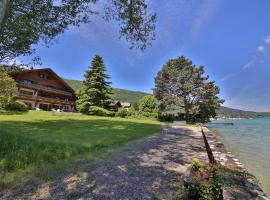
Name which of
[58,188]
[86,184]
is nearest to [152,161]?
[86,184]

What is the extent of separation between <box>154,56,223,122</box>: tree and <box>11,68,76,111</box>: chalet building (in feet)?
75.3

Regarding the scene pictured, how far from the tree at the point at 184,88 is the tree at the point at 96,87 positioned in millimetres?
9567

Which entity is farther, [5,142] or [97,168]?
[5,142]

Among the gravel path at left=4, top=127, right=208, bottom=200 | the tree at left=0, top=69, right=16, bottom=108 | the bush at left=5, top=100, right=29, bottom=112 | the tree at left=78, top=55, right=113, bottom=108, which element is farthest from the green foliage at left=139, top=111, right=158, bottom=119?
the gravel path at left=4, top=127, right=208, bottom=200

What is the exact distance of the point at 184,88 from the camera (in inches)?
1380

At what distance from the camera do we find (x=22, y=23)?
33.4 ft

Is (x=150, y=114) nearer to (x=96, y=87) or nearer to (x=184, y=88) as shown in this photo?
(x=184, y=88)

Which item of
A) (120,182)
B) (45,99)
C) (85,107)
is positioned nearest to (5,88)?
(85,107)

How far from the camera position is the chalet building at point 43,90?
127 ft

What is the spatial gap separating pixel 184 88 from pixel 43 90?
28.7 metres

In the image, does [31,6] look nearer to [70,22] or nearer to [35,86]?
[70,22]

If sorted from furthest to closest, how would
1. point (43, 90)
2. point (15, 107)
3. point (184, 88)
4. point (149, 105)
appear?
point (43, 90), point (149, 105), point (184, 88), point (15, 107)

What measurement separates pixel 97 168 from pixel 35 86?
40.5 metres

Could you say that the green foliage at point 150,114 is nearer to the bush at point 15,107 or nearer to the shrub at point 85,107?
the shrub at point 85,107
